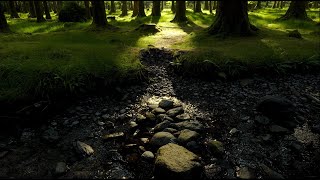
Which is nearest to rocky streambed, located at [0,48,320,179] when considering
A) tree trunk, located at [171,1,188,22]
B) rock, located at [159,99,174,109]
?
rock, located at [159,99,174,109]

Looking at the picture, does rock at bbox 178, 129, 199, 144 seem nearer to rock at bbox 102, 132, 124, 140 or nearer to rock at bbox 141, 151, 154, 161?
rock at bbox 141, 151, 154, 161

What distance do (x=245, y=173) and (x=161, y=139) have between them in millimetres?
2106

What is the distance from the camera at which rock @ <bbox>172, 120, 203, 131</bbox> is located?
734 cm

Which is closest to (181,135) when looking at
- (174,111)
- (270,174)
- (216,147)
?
(216,147)

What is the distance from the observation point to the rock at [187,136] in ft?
22.3

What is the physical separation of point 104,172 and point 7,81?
473cm

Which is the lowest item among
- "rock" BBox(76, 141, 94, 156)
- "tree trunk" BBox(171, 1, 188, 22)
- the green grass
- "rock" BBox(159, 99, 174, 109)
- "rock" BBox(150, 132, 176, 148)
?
"rock" BBox(76, 141, 94, 156)

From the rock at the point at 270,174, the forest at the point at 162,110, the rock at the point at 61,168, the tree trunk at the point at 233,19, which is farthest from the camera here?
the tree trunk at the point at 233,19

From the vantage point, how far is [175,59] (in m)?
11.8

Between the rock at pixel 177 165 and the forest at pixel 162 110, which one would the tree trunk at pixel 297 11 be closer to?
the forest at pixel 162 110

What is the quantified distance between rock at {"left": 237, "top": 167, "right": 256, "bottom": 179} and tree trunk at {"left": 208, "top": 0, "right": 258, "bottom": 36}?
9660 millimetres

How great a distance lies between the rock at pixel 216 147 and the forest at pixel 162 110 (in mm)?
29

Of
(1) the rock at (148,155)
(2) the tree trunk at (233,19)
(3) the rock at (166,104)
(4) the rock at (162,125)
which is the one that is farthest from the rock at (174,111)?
(2) the tree trunk at (233,19)

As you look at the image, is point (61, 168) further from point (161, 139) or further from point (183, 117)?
point (183, 117)
